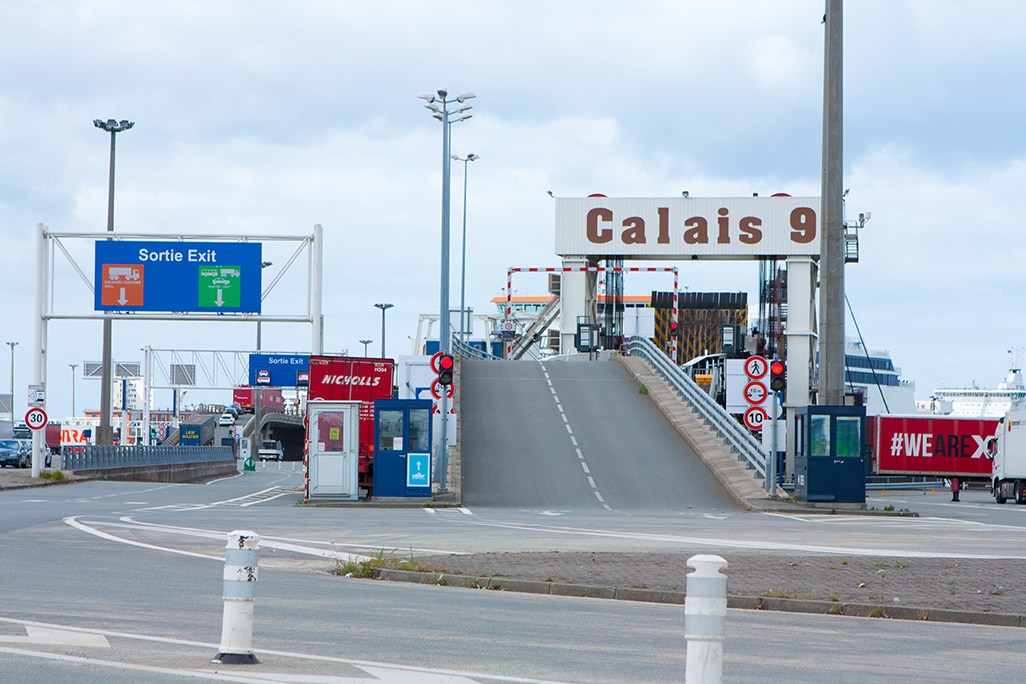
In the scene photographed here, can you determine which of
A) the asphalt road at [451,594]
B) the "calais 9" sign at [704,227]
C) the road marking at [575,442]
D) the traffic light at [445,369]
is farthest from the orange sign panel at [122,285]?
the "calais 9" sign at [704,227]

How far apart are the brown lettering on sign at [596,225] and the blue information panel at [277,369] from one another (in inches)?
1812

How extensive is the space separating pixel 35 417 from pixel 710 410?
62.8 ft

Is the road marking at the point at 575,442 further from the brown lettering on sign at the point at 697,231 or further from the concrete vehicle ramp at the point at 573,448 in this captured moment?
the brown lettering on sign at the point at 697,231

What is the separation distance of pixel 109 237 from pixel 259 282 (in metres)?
4.65

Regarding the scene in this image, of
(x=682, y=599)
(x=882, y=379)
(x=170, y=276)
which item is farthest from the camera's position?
(x=882, y=379)

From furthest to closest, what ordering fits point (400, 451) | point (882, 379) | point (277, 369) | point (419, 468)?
point (882, 379)
point (277, 369)
point (400, 451)
point (419, 468)

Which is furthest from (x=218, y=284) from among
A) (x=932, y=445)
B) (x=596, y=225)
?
(x=932, y=445)

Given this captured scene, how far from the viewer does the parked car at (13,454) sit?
67.3 m

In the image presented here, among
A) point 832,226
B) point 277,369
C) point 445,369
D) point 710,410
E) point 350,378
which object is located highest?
point 832,226

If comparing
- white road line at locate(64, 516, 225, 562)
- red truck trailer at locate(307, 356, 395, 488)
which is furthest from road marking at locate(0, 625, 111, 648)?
red truck trailer at locate(307, 356, 395, 488)

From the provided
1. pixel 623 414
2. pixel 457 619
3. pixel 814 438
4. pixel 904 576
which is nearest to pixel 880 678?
pixel 457 619

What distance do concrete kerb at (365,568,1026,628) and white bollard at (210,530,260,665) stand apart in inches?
225

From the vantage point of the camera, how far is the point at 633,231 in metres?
53.0

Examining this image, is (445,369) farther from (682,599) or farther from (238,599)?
(238,599)
